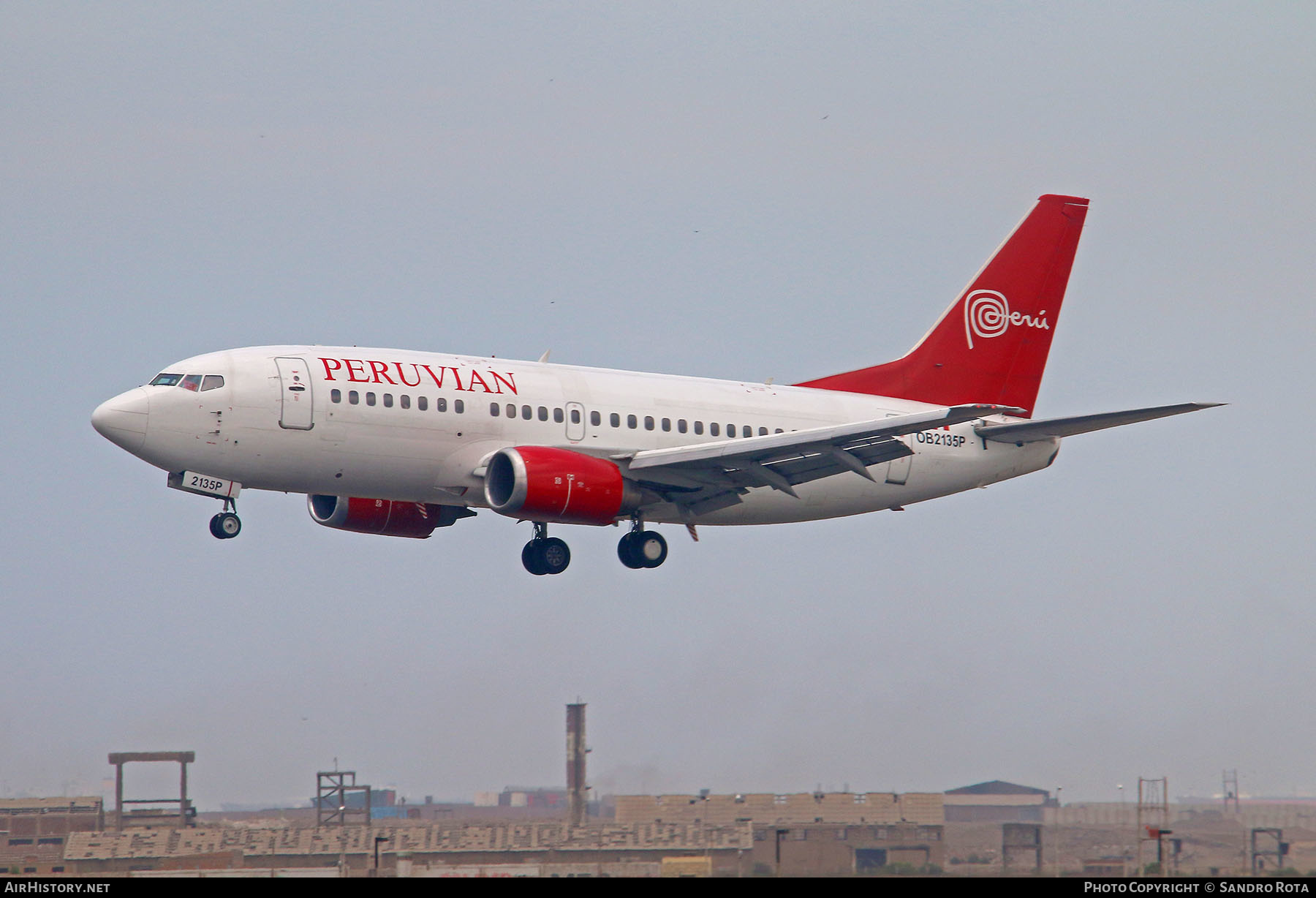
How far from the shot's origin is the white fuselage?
41.5 metres

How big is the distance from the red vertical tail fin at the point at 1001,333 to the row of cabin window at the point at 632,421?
4.53 m

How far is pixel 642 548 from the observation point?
48.2 metres

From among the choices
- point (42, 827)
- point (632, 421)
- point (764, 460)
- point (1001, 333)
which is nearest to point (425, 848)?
point (632, 421)

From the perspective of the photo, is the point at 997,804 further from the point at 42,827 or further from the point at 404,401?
the point at 42,827

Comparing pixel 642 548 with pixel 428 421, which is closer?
pixel 428 421

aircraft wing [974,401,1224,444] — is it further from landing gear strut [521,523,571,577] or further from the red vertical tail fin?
landing gear strut [521,523,571,577]

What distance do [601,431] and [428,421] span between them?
16.3 feet

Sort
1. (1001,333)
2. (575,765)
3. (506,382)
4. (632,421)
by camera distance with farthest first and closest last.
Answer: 1. (1001,333)
2. (575,765)
3. (632,421)
4. (506,382)

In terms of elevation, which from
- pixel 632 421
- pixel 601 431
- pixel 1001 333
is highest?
pixel 1001 333

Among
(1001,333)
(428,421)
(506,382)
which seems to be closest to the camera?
(428,421)

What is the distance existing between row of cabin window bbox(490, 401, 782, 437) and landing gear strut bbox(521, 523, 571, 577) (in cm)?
478

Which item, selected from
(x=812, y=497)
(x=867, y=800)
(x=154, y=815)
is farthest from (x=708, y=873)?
(x=154, y=815)

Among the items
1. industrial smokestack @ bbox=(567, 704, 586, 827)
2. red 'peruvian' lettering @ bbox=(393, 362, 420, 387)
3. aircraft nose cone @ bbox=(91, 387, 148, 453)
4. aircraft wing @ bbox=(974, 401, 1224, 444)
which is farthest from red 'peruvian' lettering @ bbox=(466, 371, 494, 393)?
aircraft wing @ bbox=(974, 401, 1224, 444)
